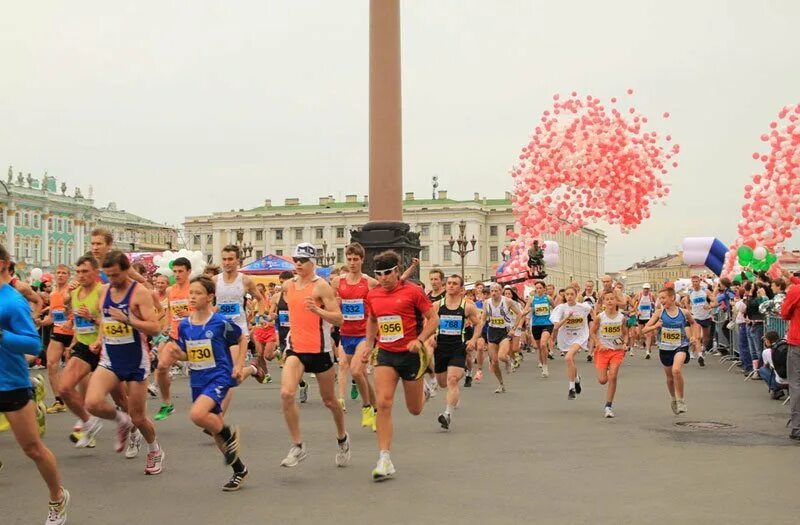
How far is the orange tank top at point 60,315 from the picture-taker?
43.6ft

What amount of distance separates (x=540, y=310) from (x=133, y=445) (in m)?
13.6

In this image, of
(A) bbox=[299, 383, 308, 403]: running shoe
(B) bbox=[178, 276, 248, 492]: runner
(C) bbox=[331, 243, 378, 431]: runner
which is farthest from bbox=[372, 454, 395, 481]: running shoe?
(A) bbox=[299, 383, 308, 403]: running shoe

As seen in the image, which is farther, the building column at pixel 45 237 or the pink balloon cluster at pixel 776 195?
the building column at pixel 45 237

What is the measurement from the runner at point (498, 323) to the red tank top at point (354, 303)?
505 centimetres

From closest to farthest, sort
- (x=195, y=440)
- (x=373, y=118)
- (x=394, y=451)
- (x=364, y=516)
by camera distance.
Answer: (x=364, y=516), (x=394, y=451), (x=195, y=440), (x=373, y=118)

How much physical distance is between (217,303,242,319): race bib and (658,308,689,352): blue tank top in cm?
546

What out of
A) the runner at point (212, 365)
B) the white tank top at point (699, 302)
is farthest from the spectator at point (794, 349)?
the white tank top at point (699, 302)

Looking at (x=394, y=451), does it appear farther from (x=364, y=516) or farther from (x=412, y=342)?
(x=364, y=516)

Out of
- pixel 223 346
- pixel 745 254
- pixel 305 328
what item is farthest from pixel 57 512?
pixel 745 254

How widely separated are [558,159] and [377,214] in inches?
323

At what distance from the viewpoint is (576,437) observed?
11.5 meters

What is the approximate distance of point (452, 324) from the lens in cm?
1332

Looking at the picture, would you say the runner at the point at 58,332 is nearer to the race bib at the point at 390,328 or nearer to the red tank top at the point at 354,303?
the red tank top at the point at 354,303

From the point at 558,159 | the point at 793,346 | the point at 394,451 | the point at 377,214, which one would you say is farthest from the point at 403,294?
the point at 558,159
